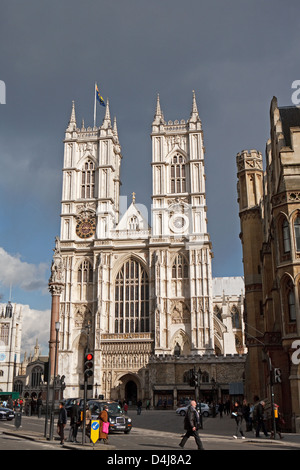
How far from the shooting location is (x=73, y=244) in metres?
62.2

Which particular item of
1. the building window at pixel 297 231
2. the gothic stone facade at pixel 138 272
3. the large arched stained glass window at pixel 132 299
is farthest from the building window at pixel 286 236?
the large arched stained glass window at pixel 132 299

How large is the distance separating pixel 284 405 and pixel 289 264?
6.61m

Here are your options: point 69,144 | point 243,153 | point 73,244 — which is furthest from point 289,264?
point 69,144

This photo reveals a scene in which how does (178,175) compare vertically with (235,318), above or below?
above

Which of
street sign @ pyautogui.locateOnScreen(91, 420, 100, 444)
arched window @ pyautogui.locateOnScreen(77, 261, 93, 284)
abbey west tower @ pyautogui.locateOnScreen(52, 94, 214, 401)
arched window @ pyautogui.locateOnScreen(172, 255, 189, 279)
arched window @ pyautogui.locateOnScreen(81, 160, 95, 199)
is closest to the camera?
street sign @ pyautogui.locateOnScreen(91, 420, 100, 444)

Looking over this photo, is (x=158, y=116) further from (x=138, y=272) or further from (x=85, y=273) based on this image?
(x=85, y=273)

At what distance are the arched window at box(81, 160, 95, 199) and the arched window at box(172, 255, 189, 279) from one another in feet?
47.9

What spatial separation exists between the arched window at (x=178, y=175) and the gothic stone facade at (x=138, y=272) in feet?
0.43

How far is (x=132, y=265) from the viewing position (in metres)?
61.7

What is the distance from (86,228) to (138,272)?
891 cm

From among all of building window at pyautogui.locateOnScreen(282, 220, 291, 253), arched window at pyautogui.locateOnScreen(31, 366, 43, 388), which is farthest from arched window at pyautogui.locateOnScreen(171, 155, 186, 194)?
arched window at pyautogui.locateOnScreen(31, 366, 43, 388)

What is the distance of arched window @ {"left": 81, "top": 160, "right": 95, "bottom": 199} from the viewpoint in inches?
2589

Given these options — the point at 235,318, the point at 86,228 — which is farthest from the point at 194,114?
the point at 235,318

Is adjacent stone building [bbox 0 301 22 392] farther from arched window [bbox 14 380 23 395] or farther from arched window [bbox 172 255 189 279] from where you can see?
arched window [bbox 172 255 189 279]
